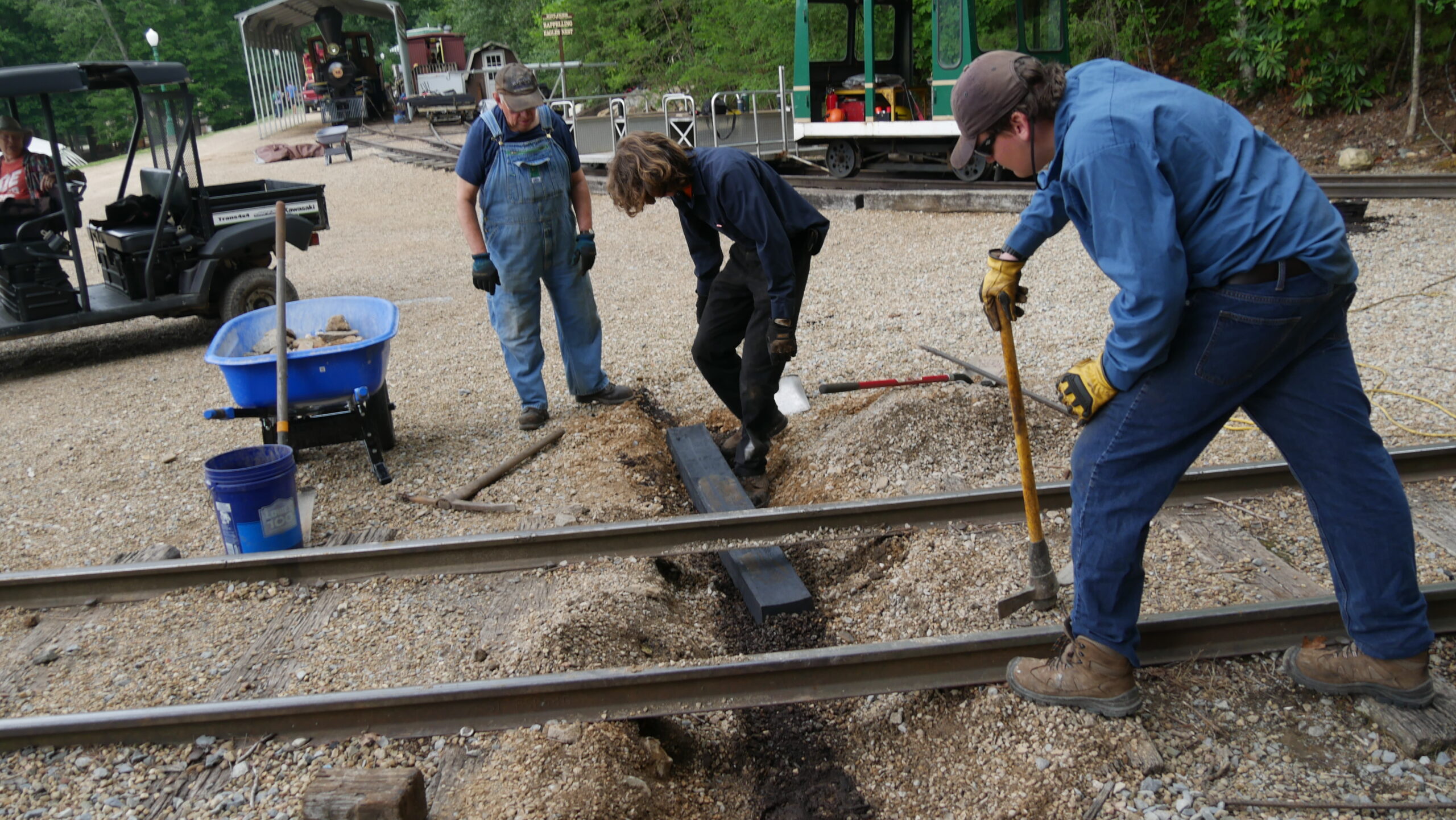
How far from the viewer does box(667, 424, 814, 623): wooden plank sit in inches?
155

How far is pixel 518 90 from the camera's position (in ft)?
18.0

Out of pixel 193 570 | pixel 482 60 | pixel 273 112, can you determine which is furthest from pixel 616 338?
pixel 273 112

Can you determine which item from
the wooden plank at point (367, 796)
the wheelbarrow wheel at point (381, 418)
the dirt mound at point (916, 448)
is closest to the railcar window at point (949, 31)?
the dirt mound at point (916, 448)

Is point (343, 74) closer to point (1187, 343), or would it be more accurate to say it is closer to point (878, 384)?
point (878, 384)

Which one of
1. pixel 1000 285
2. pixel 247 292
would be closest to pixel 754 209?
pixel 1000 285

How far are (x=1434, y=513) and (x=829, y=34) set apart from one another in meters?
15.2

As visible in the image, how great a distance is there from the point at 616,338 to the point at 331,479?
10.5 ft

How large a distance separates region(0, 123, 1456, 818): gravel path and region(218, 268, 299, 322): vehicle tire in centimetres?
66

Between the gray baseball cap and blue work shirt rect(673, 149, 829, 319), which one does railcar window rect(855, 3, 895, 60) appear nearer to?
the gray baseball cap

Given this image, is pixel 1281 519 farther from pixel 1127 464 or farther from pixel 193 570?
pixel 193 570

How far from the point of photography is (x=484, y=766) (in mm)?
2975

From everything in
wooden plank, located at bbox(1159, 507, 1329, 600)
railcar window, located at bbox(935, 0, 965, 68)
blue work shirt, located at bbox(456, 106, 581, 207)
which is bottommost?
wooden plank, located at bbox(1159, 507, 1329, 600)

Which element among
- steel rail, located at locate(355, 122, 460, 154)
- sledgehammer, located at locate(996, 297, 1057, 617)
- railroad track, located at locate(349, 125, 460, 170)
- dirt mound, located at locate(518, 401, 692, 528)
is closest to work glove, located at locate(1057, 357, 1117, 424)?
sledgehammer, located at locate(996, 297, 1057, 617)

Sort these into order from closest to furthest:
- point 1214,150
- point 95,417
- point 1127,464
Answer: point 1214,150, point 1127,464, point 95,417
